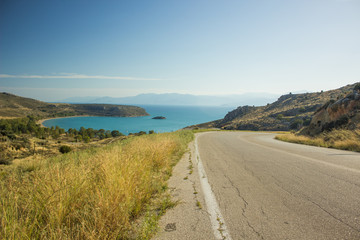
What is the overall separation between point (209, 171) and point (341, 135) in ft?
41.1

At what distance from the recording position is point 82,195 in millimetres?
3109

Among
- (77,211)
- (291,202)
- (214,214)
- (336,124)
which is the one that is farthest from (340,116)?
(77,211)

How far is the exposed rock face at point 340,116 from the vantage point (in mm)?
16184

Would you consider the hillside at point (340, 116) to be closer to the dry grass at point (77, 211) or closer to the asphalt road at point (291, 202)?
the asphalt road at point (291, 202)

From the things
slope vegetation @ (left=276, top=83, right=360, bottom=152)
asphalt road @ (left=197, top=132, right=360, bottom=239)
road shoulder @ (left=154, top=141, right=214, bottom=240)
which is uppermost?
slope vegetation @ (left=276, top=83, right=360, bottom=152)

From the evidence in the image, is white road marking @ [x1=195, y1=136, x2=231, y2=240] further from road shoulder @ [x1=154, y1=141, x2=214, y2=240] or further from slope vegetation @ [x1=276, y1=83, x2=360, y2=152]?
slope vegetation @ [x1=276, y1=83, x2=360, y2=152]

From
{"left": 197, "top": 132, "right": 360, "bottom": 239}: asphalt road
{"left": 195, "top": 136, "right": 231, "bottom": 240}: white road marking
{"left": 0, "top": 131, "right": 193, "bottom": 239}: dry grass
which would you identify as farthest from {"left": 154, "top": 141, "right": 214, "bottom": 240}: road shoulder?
{"left": 197, "top": 132, "right": 360, "bottom": 239}: asphalt road

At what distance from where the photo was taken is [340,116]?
58.4 feet

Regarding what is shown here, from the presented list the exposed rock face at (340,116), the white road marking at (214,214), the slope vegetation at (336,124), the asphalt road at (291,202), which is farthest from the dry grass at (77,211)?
the exposed rock face at (340,116)

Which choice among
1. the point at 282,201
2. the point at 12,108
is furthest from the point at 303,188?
the point at 12,108

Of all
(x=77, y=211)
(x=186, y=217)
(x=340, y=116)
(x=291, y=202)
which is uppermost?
(x=340, y=116)

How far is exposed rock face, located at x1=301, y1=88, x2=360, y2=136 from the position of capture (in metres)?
16.2

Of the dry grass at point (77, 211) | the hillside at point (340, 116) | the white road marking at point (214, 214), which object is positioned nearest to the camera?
the dry grass at point (77, 211)

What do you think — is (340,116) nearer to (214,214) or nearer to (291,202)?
(291,202)
